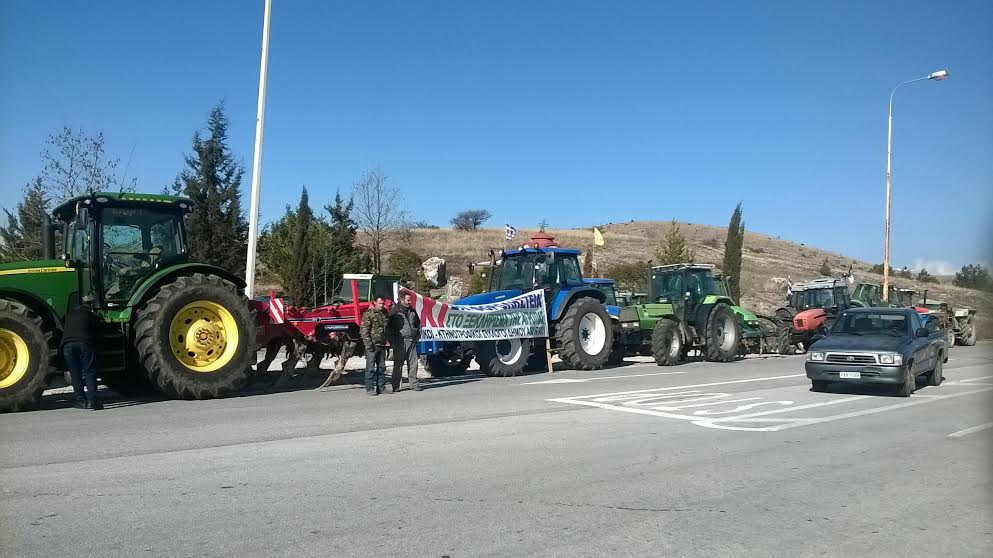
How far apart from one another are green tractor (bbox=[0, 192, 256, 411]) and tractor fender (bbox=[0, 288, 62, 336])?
0.01 m

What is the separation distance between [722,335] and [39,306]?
1612 cm

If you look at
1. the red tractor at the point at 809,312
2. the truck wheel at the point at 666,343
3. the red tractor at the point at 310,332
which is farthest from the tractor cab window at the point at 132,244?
the red tractor at the point at 809,312

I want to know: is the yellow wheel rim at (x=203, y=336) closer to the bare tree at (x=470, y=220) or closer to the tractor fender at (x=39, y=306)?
the tractor fender at (x=39, y=306)

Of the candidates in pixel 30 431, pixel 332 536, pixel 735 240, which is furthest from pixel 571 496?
pixel 735 240

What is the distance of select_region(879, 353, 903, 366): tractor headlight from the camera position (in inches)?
462

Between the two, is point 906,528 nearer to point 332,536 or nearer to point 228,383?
point 332,536

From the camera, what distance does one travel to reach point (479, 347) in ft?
51.9

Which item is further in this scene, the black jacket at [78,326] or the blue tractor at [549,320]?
the blue tractor at [549,320]

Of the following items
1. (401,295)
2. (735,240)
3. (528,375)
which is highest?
(735,240)

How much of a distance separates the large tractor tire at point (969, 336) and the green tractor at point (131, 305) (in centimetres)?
3004

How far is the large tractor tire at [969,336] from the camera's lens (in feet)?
101

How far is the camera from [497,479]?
21.5 feet

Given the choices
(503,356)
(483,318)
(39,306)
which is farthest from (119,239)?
(503,356)

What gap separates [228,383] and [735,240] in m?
31.9
